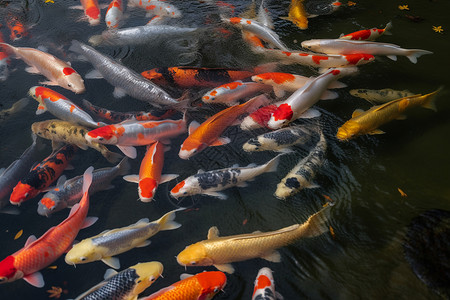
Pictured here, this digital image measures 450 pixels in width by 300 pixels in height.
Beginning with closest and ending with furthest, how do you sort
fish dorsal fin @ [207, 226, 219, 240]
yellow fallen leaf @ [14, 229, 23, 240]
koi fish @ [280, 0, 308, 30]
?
fish dorsal fin @ [207, 226, 219, 240] → yellow fallen leaf @ [14, 229, 23, 240] → koi fish @ [280, 0, 308, 30]

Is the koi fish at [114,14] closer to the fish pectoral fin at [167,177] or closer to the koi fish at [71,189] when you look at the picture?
the koi fish at [71,189]

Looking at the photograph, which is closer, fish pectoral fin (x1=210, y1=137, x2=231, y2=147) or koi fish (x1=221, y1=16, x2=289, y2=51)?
fish pectoral fin (x1=210, y1=137, x2=231, y2=147)

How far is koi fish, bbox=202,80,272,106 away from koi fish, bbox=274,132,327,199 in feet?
4.19

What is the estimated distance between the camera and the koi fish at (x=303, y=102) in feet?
13.9

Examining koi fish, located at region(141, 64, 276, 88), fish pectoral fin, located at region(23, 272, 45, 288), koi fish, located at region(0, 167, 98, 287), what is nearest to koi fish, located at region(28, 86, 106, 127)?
koi fish, located at region(141, 64, 276, 88)

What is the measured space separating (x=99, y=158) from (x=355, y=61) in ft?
12.1

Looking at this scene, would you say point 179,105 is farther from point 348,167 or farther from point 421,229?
point 421,229

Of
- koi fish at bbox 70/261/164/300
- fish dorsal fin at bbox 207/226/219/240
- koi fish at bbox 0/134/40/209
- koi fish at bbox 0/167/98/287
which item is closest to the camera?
koi fish at bbox 70/261/164/300

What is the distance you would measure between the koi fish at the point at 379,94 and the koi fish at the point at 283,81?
0.25 meters

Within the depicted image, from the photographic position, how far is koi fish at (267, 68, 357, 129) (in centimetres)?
424

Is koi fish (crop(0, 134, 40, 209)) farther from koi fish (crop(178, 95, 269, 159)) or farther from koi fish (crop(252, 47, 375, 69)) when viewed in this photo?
koi fish (crop(252, 47, 375, 69))

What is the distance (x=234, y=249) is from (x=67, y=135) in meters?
2.59

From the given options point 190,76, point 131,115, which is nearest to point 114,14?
point 190,76

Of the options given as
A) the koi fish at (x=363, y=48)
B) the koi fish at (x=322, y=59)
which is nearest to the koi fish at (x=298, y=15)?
the koi fish at (x=363, y=48)
